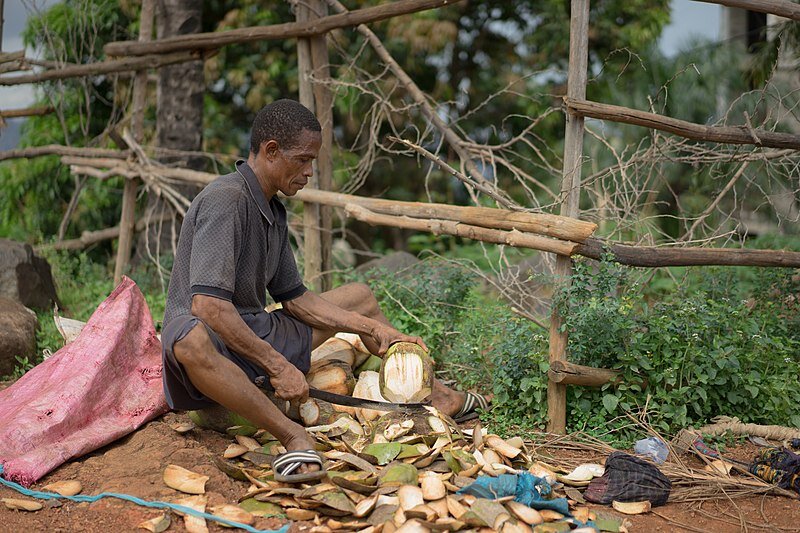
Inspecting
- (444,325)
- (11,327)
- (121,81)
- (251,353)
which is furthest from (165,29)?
(251,353)

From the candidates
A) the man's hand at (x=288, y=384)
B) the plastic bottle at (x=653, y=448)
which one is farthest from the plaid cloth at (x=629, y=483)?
the man's hand at (x=288, y=384)

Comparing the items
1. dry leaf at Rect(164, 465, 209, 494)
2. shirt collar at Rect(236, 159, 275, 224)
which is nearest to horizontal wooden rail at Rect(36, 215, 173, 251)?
shirt collar at Rect(236, 159, 275, 224)

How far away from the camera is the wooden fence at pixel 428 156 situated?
3895 millimetres

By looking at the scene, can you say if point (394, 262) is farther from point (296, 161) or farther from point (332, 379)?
point (296, 161)

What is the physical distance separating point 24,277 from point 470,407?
12.0 feet

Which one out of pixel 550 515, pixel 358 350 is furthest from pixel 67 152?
pixel 550 515

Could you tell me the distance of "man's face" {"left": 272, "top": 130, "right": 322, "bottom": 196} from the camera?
347 cm

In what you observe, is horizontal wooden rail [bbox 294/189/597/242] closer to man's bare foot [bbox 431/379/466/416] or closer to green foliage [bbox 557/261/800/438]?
green foliage [bbox 557/261/800/438]

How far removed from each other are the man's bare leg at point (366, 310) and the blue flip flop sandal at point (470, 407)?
0.10 feet

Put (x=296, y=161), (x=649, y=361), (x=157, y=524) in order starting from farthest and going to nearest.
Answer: (x=649, y=361) < (x=296, y=161) < (x=157, y=524)

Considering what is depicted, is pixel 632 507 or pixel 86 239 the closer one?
pixel 632 507

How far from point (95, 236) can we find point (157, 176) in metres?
1.36

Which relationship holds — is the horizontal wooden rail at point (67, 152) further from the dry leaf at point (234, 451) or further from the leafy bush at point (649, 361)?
the dry leaf at point (234, 451)

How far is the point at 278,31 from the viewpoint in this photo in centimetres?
558
